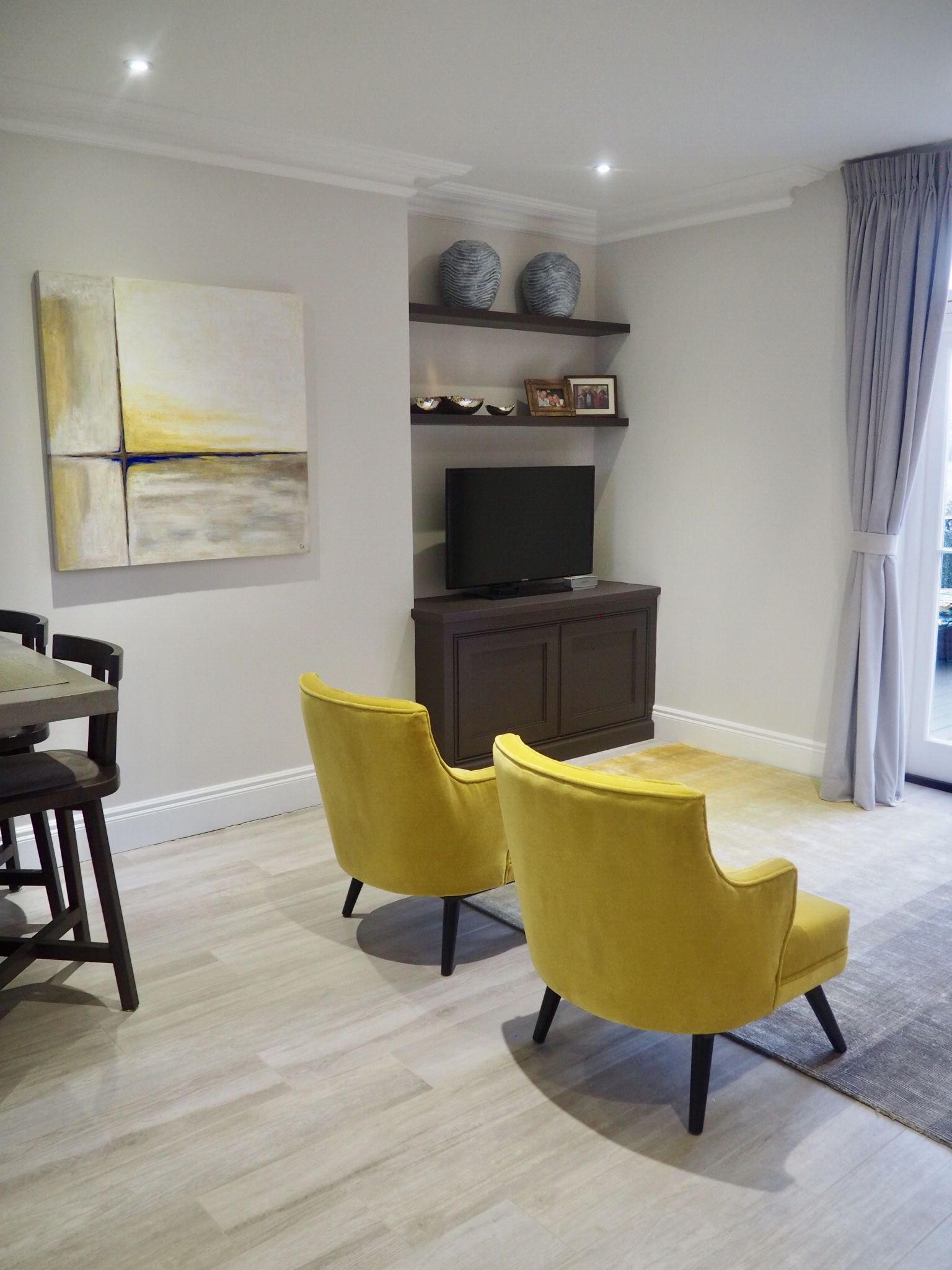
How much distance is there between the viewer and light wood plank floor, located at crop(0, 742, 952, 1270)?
2.04 meters

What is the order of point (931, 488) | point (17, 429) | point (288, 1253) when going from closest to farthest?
point (288, 1253) < point (17, 429) < point (931, 488)

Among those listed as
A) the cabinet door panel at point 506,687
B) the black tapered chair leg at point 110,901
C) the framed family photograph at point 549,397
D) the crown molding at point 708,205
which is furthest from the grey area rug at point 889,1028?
the crown molding at point 708,205

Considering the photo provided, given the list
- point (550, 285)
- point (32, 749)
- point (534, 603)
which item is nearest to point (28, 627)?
point (32, 749)

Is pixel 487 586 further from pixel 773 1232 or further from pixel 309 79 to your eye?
pixel 773 1232

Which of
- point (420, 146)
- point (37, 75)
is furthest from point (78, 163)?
point (420, 146)

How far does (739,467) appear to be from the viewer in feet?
17.0

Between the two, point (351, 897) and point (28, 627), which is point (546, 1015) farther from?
point (28, 627)

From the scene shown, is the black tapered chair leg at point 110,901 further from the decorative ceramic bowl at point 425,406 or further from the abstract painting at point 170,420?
the decorative ceramic bowl at point 425,406

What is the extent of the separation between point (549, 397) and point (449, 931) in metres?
3.18

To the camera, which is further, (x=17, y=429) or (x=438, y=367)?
(x=438, y=367)

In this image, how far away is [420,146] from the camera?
13.8ft

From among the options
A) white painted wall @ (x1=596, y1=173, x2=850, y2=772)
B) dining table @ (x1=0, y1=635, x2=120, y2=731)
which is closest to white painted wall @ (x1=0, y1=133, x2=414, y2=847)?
dining table @ (x1=0, y1=635, x2=120, y2=731)

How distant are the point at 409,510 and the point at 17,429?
1.71 meters

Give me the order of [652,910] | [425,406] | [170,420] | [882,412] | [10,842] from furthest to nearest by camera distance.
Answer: [425,406], [882,412], [170,420], [10,842], [652,910]
